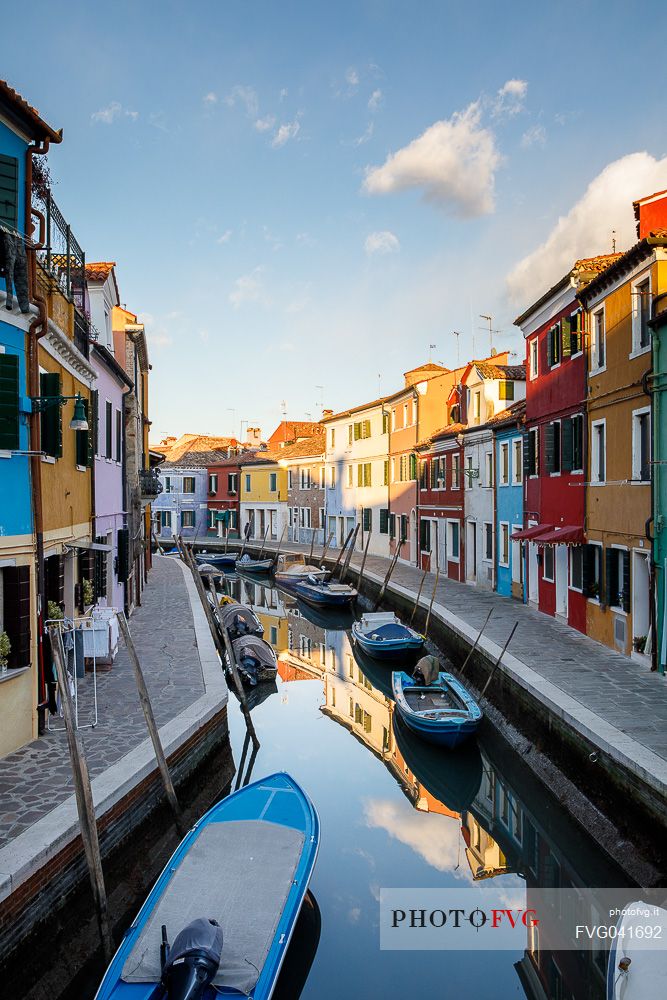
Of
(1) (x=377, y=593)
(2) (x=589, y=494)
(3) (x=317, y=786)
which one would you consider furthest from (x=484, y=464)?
(3) (x=317, y=786)

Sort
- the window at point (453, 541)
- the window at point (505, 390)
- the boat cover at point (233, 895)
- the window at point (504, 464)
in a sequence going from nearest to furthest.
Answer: the boat cover at point (233, 895)
the window at point (504, 464)
the window at point (505, 390)
the window at point (453, 541)

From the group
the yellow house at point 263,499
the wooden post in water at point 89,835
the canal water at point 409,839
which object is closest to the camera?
the wooden post in water at point 89,835

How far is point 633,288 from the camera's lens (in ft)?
46.9

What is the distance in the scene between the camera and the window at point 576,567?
1723 cm

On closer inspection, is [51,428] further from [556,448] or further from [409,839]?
[556,448]

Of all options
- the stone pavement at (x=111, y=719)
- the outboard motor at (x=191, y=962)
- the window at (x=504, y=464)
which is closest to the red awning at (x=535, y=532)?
the window at (x=504, y=464)

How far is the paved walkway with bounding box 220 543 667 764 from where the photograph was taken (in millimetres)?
10034

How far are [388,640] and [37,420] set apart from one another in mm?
11853

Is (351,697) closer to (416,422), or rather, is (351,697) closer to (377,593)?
(377,593)

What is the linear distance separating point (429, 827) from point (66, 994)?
19.3 ft

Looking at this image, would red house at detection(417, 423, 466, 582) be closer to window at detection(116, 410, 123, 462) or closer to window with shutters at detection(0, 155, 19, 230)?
window at detection(116, 410, 123, 462)

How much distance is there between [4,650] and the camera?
941cm

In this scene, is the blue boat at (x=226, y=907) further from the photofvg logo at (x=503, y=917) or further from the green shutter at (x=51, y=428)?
the green shutter at (x=51, y=428)

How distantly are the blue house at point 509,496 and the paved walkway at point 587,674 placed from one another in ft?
3.49
